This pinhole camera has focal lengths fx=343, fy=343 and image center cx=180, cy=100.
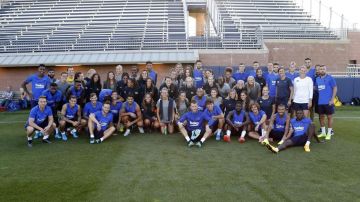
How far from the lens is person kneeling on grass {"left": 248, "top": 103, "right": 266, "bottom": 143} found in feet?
24.9

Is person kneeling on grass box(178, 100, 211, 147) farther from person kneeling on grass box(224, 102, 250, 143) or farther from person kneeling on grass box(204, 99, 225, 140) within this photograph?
person kneeling on grass box(224, 102, 250, 143)

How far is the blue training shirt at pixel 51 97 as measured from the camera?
816 cm

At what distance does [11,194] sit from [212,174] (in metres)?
2.70

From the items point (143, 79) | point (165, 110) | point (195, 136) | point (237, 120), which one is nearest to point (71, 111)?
point (143, 79)

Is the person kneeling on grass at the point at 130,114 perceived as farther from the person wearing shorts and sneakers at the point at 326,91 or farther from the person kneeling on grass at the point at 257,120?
the person wearing shorts and sneakers at the point at 326,91

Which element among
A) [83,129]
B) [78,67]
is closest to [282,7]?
[78,67]

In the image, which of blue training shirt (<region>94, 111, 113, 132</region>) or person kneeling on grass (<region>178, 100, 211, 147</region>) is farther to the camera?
blue training shirt (<region>94, 111, 113, 132</region>)

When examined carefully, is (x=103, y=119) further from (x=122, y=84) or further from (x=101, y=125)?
(x=122, y=84)

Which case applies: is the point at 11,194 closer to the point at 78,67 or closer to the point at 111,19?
the point at 78,67

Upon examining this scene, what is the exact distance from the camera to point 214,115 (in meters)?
7.78

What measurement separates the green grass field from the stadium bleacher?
10.6 meters

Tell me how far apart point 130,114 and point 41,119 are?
2029 mm

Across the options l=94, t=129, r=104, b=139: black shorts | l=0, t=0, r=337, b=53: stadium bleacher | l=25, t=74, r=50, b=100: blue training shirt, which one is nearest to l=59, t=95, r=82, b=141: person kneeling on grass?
l=94, t=129, r=104, b=139: black shorts

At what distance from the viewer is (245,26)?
63.6 ft
